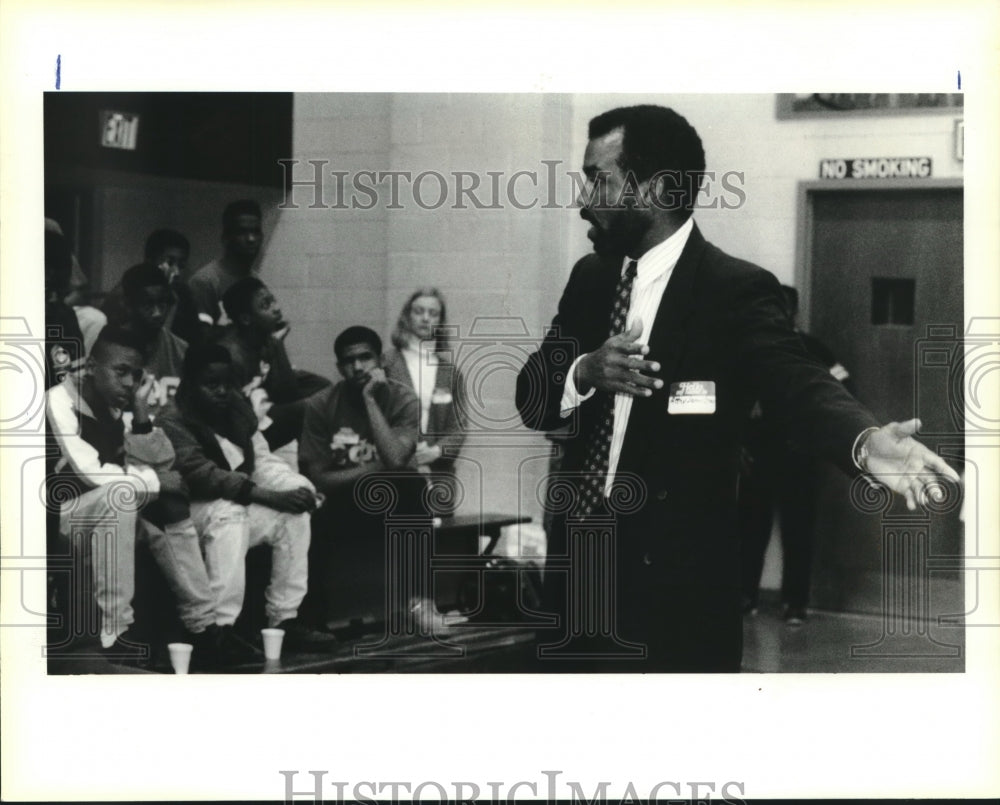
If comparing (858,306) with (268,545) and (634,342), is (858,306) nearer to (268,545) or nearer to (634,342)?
(634,342)

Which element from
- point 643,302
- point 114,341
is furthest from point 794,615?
point 114,341

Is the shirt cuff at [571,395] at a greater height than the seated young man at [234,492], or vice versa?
the shirt cuff at [571,395]

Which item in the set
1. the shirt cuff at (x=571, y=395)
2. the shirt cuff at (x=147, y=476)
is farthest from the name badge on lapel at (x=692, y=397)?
the shirt cuff at (x=147, y=476)

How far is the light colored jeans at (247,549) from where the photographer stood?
282 inches

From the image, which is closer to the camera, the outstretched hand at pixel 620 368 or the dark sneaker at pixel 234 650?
the outstretched hand at pixel 620 368

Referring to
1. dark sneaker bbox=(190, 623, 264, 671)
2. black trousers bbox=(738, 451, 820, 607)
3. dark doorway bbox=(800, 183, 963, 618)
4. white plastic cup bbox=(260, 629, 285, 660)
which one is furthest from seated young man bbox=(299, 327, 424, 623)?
dark doorway bbox=(800, 183, 963, 618)

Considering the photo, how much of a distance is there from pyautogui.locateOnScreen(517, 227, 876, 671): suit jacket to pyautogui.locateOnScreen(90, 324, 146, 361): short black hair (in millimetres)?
1274

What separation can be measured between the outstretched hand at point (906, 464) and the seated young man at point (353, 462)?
148 centimetres

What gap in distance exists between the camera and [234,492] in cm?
718

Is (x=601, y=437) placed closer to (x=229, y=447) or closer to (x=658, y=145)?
(x=658, y=145)

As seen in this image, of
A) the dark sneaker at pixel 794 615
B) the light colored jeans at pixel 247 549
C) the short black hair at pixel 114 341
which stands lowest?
the dark sneaker at pixel 794 615

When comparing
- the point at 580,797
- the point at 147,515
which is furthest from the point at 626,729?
the point at 147,515

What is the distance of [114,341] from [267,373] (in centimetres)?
51

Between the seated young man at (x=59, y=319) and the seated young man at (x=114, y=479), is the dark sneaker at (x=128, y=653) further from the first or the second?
the seated young man at (x=59, y=319)
